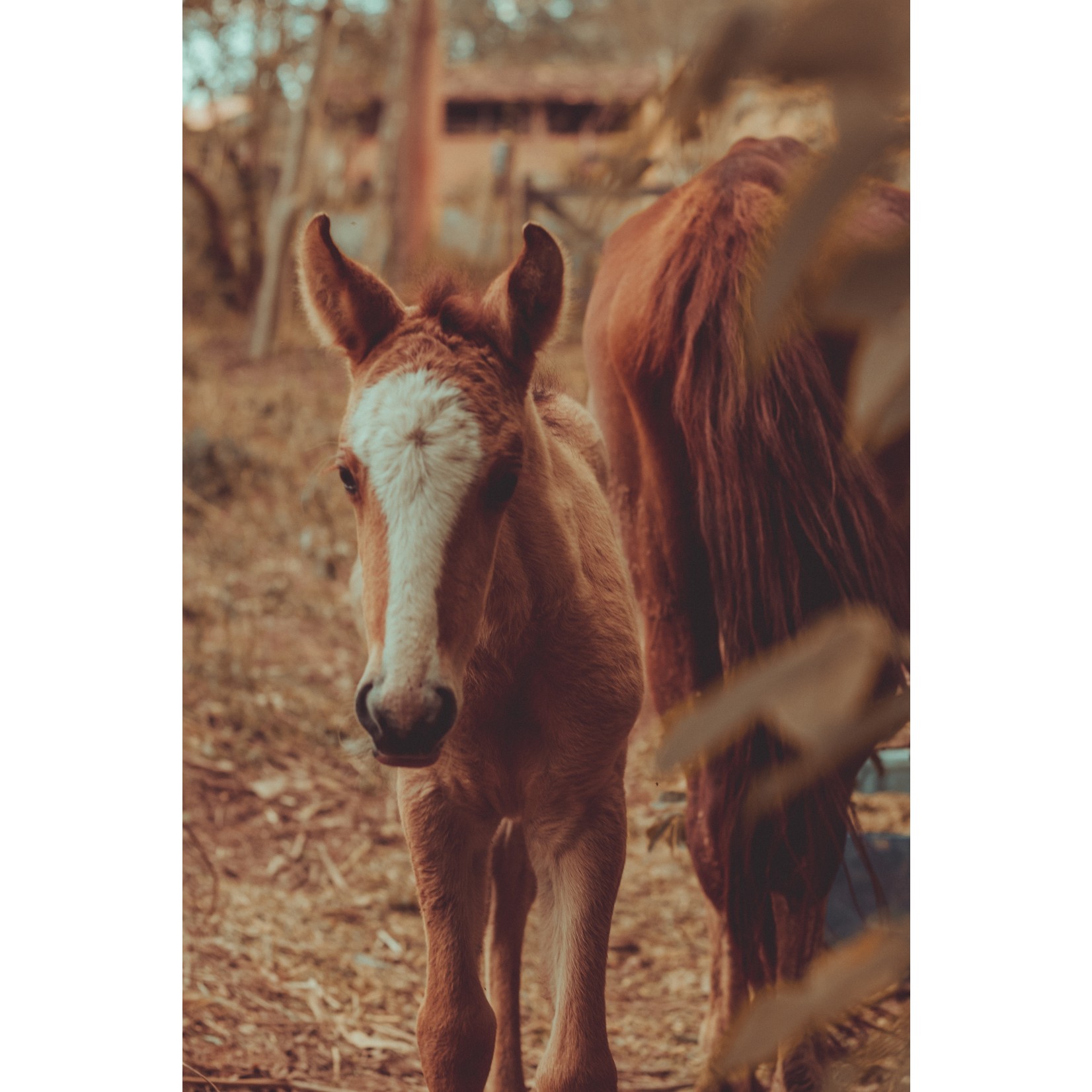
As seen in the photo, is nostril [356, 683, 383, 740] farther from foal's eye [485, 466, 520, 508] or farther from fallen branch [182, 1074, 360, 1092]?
fallen branch [182, 1074, 360, 1092]

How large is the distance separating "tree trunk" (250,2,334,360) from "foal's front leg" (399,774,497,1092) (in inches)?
64.3

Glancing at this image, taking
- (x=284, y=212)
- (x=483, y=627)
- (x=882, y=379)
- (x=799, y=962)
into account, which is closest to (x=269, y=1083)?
(x=799, y=962)

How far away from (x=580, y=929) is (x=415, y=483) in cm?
62

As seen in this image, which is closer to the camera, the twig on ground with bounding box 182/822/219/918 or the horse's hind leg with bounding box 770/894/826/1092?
the horse's hind leg with bounding box 770/894/826/1092

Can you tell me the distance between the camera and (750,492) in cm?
172

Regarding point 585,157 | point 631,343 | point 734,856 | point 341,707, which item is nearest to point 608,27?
point 585,157

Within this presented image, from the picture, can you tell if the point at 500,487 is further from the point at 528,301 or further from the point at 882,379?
the point at 882,379

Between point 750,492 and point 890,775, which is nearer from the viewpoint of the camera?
point 750,492

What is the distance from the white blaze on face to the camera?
43.0 inches

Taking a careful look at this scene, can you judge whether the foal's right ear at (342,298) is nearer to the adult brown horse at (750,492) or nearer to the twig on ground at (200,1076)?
the adult brown horse at (750,492)

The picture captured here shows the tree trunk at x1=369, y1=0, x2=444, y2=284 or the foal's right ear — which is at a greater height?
the tree trunk at x1=369, y1=0, x2=444, y2=284

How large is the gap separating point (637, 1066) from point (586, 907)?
745mm

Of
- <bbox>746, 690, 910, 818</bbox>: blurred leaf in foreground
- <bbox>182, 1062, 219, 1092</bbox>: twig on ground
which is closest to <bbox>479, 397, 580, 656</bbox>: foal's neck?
<bbox>746, 690, 910, 818</bbox>: blurred leaf in foreground

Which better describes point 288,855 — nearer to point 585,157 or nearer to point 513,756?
point 513,756
